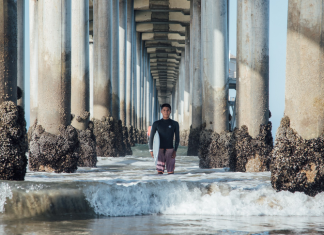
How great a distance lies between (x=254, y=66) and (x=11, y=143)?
5.21 metres

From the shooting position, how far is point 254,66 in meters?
9.06

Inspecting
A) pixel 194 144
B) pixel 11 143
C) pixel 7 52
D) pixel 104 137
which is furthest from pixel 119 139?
pixel 11 143

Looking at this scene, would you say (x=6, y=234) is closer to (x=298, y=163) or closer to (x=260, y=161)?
(x=298, y=163)

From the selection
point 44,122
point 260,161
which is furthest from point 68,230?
point 260,161

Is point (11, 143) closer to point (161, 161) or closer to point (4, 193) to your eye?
point (4, 193)

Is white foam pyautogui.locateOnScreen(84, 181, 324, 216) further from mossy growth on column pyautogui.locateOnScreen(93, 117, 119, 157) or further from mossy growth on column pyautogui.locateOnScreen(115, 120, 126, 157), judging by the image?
mossy growth on column pyautogui.locateOnScreen(115, 120, 126, 157)

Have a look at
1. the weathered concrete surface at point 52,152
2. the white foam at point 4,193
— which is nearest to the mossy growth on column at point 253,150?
the weathered concrete surface at point 52,152

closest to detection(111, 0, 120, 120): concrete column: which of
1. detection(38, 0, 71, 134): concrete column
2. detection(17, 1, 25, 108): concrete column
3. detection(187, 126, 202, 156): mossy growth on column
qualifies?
detection(17, 1, 25, 108): concrete column

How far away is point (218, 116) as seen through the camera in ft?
37.3

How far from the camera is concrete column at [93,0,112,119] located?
Result: 14.0 m

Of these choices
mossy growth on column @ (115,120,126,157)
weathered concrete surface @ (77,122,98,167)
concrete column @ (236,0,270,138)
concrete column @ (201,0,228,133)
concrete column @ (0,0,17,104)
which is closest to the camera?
concrete column @ (0,0,17,104)

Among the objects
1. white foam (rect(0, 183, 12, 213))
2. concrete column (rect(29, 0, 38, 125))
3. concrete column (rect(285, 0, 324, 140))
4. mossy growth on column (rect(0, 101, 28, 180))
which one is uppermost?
concrete column (rect(29, 0, 38, 125))

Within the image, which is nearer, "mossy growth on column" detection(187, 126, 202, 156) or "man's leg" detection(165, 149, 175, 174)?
"man's leg" detection(165, 149, 175, 174)

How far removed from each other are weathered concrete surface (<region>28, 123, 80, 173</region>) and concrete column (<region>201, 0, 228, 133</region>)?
4.04m
